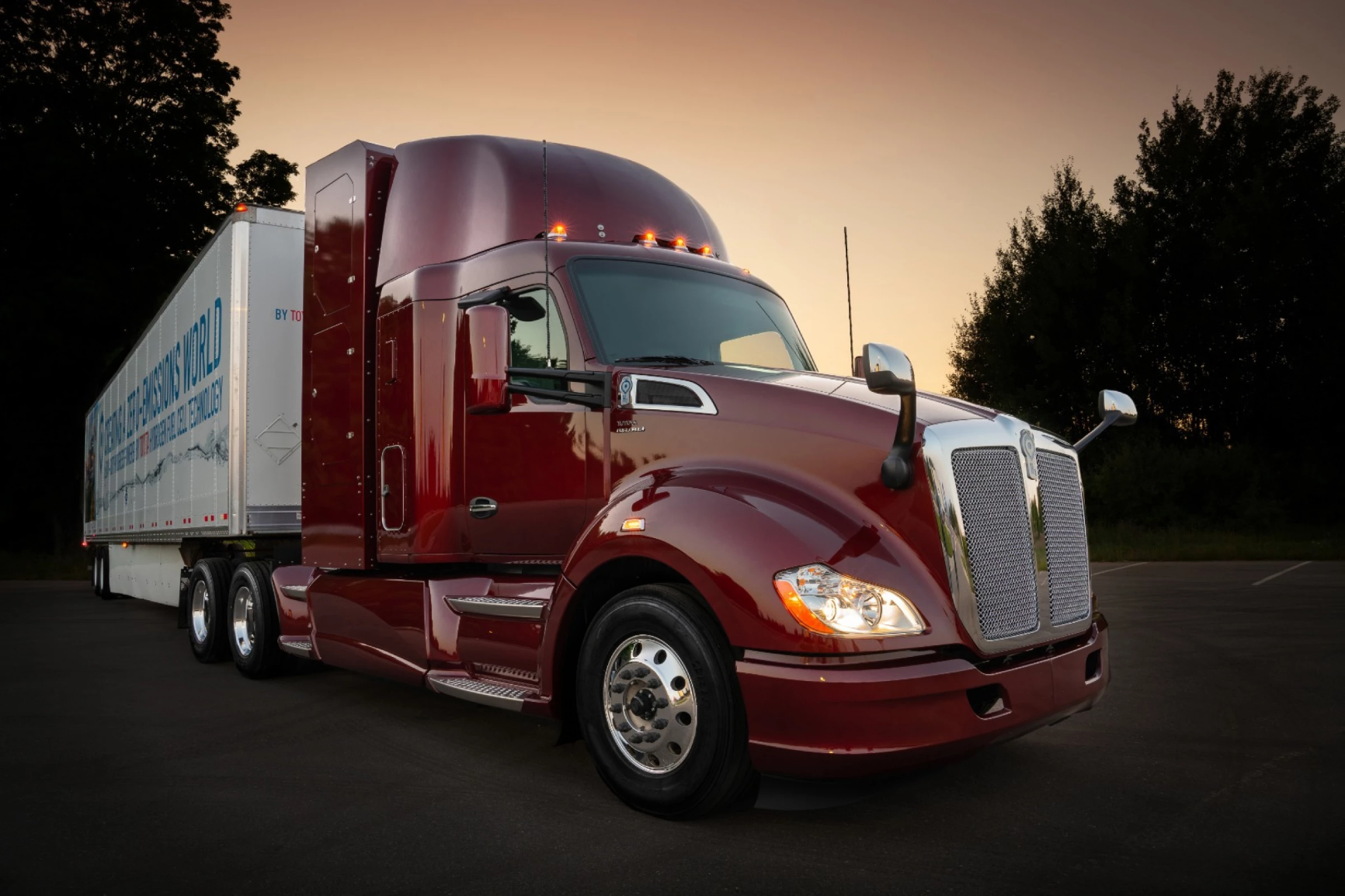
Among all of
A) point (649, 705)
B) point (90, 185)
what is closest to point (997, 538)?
point (649, 705)

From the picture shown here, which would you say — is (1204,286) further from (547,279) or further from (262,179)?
(547,279)

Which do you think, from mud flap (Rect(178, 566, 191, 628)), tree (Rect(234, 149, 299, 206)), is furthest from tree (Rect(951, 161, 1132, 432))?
mud flap (Rect(178, 566, 191, 628))

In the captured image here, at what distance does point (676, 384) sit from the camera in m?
4.87

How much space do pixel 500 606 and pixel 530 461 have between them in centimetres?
76

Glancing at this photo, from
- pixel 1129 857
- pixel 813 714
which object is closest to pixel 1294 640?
pixel 1129 857

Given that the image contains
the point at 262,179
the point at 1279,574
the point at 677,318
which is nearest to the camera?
the point at 677,318

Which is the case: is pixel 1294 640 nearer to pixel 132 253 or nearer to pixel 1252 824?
pixel 1252 824

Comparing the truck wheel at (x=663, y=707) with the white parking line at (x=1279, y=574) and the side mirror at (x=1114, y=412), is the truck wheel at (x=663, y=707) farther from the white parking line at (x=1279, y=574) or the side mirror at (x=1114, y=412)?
the white parking line at (x=1279, y=574)

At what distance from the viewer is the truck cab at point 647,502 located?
12.9 feet

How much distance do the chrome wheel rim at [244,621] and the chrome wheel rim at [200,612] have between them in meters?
0.71

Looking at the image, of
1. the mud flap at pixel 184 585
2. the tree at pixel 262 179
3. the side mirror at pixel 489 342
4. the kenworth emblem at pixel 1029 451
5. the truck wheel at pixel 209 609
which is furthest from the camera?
the tree at pixel 262 179

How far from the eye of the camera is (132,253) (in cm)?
3105

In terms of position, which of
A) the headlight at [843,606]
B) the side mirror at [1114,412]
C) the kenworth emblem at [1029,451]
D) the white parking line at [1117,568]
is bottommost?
the white parking line at [1117,568]

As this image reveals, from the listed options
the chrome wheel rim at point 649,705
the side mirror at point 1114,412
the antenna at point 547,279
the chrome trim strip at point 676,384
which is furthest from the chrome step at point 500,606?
the side mirror at point 1114,412
